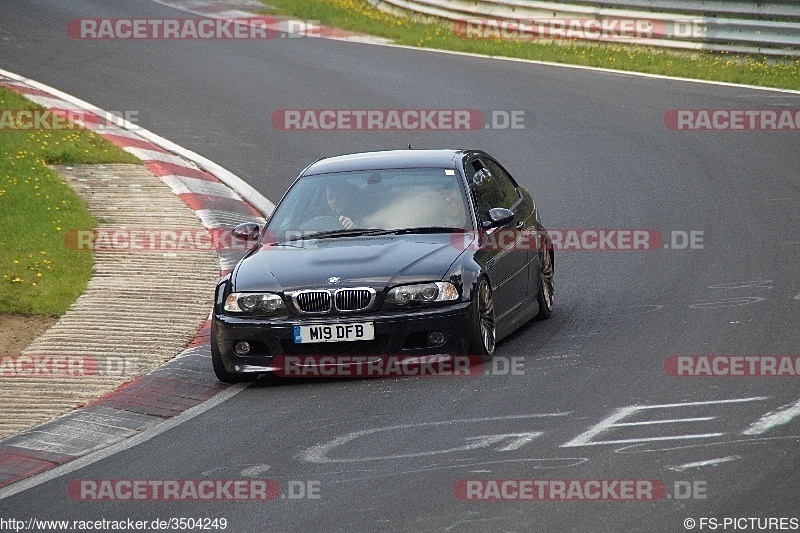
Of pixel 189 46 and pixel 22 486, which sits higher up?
pixel 189 46

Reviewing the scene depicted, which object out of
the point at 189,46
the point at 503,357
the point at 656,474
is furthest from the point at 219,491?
the point at 189,46

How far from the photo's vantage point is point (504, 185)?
1185 cm

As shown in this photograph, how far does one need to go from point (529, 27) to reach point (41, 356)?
59.3 ft

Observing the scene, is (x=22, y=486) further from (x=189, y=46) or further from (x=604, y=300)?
(x=189, y=46)

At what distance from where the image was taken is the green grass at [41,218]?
39.7 ft

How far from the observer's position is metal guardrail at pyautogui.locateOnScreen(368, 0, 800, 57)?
925 inches

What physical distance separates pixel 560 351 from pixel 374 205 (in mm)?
1782

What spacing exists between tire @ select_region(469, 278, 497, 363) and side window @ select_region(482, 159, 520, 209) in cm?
152

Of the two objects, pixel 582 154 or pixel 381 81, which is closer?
pixel 582 154

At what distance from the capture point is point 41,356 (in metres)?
10.6
